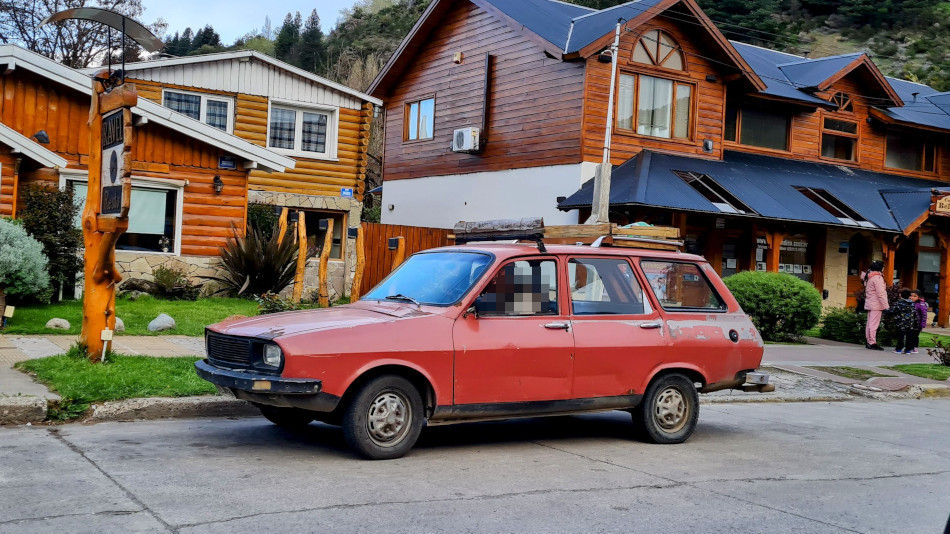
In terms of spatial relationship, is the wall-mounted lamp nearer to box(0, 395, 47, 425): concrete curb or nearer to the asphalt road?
box(0, 395, 47, 425): concrete curb

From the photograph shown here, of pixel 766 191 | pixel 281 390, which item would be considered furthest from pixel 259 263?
pixel 766 191

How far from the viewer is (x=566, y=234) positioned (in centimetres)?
911

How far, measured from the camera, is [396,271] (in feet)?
28.0

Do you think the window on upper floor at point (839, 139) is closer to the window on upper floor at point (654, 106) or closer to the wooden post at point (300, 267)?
the window on upper floor at point (654, 106)

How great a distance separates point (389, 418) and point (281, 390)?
0.86 meters

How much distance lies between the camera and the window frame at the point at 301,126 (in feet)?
80.8

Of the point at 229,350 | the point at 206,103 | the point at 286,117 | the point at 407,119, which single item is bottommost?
the point at 229,350

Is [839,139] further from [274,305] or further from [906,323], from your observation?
[274,305]

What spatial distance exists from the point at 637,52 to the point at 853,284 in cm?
1035

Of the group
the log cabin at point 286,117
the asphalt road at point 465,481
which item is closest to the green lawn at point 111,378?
the asphalt road at point 465,481

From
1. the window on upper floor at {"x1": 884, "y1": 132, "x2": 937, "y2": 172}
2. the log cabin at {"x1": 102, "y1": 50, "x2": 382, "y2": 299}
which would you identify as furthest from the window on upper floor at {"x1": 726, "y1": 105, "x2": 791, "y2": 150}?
the log cabin at {"x1": 102, "y1": 50, "x2": 382, "y2": 299}

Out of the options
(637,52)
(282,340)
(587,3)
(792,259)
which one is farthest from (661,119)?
(587,3)

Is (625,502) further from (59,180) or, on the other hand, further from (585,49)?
(585,49)

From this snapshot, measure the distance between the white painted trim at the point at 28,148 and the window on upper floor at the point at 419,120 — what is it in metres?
13.5
